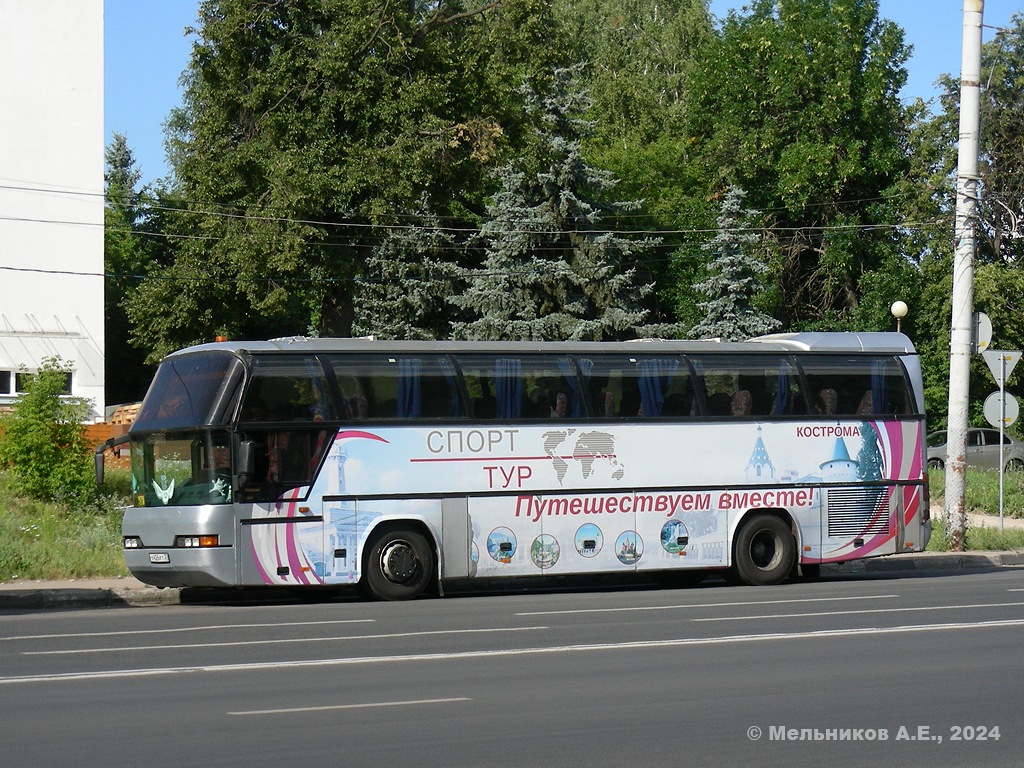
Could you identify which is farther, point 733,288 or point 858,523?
point 733,288

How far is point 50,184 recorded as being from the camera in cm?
4234

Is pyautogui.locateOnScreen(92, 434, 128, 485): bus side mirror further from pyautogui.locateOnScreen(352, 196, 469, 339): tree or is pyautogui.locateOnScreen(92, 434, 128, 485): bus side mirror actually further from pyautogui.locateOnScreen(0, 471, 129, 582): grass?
pyautogui.locateOnScreen(352, 196, 469, 339): tree

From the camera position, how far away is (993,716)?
8719mm

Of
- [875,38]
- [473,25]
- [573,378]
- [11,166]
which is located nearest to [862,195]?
[875,38]

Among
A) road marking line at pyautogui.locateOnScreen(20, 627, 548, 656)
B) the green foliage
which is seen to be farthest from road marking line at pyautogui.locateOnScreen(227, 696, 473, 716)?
the green foliage

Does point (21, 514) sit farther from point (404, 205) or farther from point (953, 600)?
point (404, 205)

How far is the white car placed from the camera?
4278cm

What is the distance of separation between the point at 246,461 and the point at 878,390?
937 cm

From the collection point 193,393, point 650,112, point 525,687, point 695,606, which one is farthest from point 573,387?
point 650,112

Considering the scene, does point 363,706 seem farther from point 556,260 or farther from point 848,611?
point 556,260

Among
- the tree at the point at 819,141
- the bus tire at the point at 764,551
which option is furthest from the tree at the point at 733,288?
the bus tire at the point at 764,551

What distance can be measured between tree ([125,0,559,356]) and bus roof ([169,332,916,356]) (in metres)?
19.5

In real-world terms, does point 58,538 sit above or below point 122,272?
below

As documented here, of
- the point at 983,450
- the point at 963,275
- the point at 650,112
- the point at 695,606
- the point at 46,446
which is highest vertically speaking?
the point at 650,112
